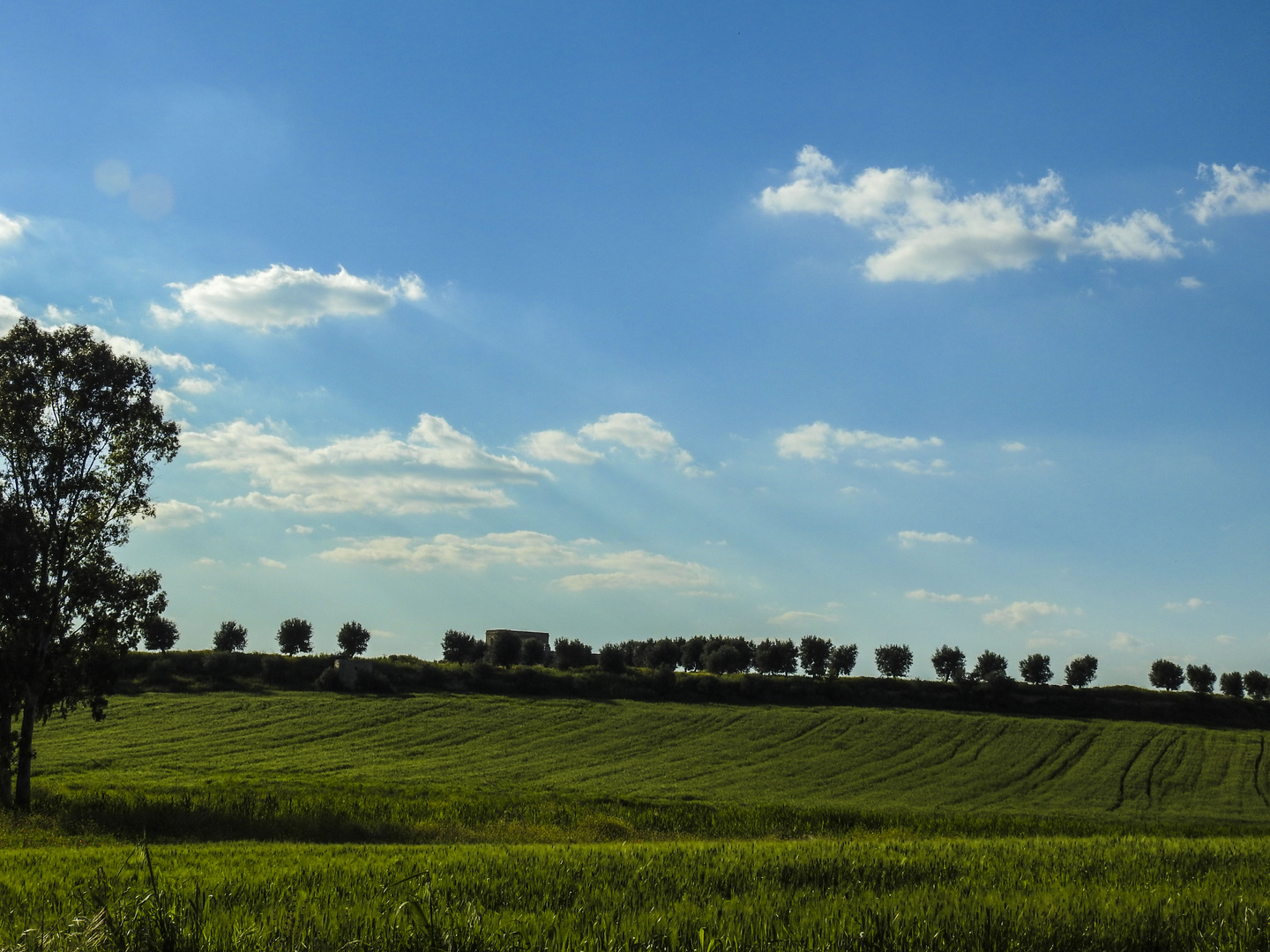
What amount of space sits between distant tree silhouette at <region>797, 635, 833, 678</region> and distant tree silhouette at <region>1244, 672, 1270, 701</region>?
5457cm

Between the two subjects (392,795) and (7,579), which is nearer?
(7,579)

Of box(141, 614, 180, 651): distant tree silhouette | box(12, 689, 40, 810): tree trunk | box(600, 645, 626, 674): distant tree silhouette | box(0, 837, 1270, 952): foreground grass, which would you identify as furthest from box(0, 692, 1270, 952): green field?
box(141, 614, 180, 651): distant tree silhouette

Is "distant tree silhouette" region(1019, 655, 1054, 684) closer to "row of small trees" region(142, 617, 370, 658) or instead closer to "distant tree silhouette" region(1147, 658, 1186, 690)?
"distant tree silhouette" region(1147, 658, 1186, 690)

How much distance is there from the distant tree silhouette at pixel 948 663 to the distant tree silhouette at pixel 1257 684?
121 feet

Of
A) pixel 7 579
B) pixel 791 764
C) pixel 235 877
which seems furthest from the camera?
pixel 791 764

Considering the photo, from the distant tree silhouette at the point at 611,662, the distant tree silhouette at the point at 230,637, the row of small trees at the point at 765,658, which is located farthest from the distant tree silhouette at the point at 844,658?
the distant tree silhouette at the point at 230,637

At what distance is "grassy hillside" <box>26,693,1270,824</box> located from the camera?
4650 cm

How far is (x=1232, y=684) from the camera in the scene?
121 meters

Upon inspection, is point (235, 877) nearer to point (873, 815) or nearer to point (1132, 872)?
point (1132, 872)

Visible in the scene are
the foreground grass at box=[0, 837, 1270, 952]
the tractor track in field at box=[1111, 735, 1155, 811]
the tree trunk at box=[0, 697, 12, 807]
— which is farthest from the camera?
the tractor track in field at box=[1111, 735, 1155, 811]

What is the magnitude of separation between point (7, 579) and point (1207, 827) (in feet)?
165

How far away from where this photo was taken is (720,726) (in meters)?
74.2

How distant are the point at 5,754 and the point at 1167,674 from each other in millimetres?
133018

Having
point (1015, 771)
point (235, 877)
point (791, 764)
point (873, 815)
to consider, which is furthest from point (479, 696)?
point (235, 877)
